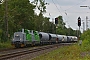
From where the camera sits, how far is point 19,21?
245 feet

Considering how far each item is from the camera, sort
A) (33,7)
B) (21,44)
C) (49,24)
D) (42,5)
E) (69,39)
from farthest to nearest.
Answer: (49,24) < (69,39) < (42,5) < (33,7) < (21,44)

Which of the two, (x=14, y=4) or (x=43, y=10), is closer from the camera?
(x=14, y=4)

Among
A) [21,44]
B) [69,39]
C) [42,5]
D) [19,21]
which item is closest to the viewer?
[21,44]

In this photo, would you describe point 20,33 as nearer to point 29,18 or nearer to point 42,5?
point 29,18

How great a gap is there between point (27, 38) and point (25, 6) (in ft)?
97.3

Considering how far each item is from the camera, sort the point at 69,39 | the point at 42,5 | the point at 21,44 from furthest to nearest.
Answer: the point at 69,39 → the point at 42,5 → the point at 21,44

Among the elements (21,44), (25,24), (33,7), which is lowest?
(21,44)

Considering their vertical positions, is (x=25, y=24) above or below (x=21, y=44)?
above

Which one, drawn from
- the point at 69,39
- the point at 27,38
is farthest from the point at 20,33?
the point at 69,39

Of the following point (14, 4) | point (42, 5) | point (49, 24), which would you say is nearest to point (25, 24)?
point (14, 4)

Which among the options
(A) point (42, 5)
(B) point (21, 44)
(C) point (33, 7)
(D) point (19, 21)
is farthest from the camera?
(A) point (42, 5)

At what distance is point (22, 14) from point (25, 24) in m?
3.17

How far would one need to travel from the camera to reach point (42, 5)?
86.4m

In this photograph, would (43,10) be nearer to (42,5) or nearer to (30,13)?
(42,5)
